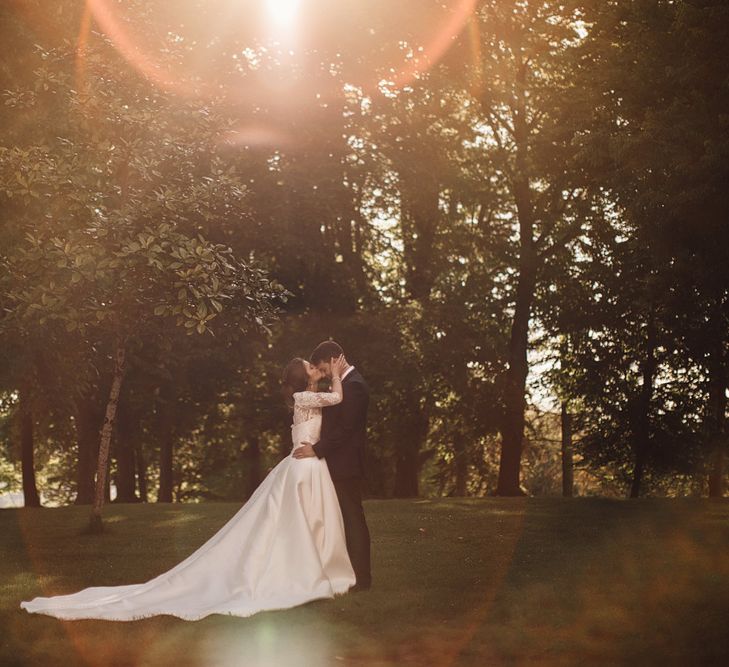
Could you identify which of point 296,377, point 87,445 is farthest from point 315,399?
point 87,445

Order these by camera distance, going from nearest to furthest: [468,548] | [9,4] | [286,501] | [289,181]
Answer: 1. [286,501]
2. [468,548]
3. [9,4]
4. [289,181]

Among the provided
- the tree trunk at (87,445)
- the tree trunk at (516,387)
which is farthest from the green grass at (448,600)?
the tree trunk at (87,445)

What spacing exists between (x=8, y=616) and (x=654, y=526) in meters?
11.9

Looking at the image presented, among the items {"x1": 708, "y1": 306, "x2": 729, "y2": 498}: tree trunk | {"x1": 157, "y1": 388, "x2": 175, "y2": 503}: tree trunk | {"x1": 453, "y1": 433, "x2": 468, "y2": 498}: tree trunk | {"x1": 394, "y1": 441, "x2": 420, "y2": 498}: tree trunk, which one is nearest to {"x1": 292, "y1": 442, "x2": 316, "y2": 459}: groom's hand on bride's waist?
{"x1": 708, "y1": 306, "x2": 729, "y2": 498}: tree trunk

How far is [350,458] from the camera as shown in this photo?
1136 centimetres

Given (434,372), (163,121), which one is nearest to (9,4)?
(163,121)

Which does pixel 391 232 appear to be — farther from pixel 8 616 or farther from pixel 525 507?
pixel 8 616

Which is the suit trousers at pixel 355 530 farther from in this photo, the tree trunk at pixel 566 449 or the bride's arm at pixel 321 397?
the tree trunk at pixel 566 449

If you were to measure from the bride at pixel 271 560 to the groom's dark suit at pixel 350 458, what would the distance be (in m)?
0.11

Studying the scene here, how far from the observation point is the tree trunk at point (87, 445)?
3228 centimetres

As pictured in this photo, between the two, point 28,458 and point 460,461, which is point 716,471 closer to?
point 460,461

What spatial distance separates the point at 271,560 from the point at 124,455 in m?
26.9

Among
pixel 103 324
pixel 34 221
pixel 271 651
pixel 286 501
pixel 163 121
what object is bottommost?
pixel 271 651

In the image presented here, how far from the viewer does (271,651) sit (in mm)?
8312
